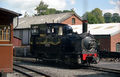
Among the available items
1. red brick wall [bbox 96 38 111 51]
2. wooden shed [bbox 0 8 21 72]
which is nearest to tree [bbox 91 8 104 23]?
red brick wall [bbox 96 38 111 51]

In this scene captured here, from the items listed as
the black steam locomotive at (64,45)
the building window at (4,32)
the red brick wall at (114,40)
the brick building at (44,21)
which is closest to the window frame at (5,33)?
the building window at (4,32)

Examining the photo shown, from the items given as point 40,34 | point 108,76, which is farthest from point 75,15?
point 108,76

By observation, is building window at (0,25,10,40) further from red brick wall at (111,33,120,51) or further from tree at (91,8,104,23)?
tree at (91,8,104,23)

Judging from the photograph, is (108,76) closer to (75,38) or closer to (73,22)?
(75,38)

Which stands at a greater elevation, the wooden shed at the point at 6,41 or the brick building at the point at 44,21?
the brick building at the point at 44,21

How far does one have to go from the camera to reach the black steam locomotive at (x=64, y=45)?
1683cm

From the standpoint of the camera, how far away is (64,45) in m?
17.4

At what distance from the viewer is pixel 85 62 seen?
1720 cm

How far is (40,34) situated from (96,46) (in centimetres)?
485

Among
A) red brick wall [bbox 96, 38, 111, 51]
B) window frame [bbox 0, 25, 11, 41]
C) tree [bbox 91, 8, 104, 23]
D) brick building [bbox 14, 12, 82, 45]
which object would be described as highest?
tree [bbox 91, 8, 104, 23]

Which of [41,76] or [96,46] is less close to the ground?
[96,46]

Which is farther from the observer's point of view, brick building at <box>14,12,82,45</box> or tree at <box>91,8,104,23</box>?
tree at <box>91,8,104,23</box>

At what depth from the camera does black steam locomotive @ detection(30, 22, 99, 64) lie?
16.8 metres

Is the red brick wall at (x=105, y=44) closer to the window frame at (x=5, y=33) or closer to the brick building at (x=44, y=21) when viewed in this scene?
the brick building at (x=44, y=21)
